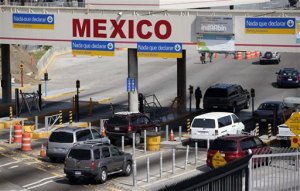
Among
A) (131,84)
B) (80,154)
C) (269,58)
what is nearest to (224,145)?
(80,154)

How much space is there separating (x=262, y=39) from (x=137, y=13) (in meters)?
7.15

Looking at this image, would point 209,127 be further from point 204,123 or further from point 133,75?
point 133,75

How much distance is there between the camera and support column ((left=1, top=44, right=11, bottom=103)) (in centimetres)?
5434

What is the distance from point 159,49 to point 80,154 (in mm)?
14982

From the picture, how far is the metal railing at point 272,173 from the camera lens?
55.9 feet

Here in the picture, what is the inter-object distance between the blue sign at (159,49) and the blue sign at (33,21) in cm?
551

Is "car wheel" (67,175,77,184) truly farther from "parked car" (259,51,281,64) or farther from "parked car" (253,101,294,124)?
"parked car" (259,51,281,64)

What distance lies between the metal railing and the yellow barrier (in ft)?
66.3

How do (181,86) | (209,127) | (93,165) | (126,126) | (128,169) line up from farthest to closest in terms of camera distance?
(181,86) → (126,126) → (209,127) → (128,169) → (93,165)

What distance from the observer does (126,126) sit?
41.1 metres

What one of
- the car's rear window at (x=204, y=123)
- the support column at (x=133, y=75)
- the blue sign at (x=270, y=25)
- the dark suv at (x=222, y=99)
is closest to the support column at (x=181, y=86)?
the dark suv at (x=222, y=99)

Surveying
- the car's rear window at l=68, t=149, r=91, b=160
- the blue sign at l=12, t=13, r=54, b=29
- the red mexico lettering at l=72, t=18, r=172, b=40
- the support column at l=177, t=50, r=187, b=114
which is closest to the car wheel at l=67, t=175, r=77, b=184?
the car's rear window at l=68, t=149, r=91, b=160

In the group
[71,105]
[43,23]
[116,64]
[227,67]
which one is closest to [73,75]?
[116,64]

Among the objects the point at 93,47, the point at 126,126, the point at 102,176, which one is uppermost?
the point at 93,47
